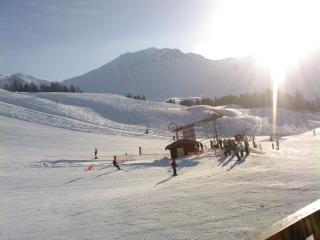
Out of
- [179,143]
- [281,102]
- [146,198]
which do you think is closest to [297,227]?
[146,198]

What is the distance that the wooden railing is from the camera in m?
3.19

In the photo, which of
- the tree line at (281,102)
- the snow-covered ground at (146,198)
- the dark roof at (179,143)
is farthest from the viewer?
the tree line at (281,102)

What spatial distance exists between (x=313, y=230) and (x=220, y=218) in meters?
6.59

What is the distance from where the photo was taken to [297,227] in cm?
341

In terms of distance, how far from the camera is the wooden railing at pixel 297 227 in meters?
3.19

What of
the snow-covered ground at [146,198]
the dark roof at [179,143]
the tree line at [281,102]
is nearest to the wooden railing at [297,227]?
the snow-covered ground at [146,198]

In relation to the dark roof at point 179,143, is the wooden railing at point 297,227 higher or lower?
lower

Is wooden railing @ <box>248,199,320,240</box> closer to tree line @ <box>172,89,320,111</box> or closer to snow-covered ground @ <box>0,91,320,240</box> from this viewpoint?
snow-covered ground @ <box>0,91,320,240</box>

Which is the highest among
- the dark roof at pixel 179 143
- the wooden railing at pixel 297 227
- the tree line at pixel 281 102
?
the tree line at pixel 281 102

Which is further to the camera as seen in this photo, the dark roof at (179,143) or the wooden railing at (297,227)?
the dark roof at (179,143)

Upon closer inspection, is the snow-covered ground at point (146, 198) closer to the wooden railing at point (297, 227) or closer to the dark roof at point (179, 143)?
the wooden railing at point (297, 227)

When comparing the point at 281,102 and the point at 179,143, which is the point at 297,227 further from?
the point at 281,102

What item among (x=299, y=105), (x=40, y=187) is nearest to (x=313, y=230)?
(x=40, y=187)

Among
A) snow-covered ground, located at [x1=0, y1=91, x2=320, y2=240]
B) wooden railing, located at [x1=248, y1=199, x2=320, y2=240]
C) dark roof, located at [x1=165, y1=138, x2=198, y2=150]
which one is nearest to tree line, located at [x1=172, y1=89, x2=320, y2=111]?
dark roof, located at [x1=165, y1=138, x2=198, y2=150]
